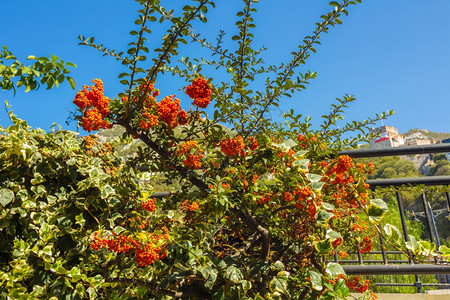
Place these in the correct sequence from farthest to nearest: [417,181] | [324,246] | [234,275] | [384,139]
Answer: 1. [384,139]
2. [417,181]
3. [234,275]
4. [324,246]

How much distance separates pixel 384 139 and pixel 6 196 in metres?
3.25

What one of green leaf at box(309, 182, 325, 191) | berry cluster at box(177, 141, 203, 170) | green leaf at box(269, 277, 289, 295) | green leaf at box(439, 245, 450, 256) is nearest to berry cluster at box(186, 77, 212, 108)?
berry cluster at box(177, 141, 203, 170)

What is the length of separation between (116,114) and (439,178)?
6.91ft

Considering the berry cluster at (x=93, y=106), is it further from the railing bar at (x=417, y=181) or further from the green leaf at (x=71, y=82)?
the railing bar at (x=417, y=181)

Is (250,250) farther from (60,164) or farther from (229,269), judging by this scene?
(60,164)

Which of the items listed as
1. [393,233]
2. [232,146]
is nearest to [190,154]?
[232,146]

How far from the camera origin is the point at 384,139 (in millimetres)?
3463

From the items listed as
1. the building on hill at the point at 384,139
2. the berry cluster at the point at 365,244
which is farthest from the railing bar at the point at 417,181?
the berry cluster at the point at 365,244

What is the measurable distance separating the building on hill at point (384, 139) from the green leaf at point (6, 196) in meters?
2.05

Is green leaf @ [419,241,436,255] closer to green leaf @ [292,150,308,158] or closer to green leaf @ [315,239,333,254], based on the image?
green leaf @ [315,239,333,254]

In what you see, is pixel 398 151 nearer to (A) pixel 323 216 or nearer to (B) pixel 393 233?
(B) pixel 393 233

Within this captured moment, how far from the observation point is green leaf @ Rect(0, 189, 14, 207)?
155 centimetres

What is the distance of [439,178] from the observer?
230 centimetres

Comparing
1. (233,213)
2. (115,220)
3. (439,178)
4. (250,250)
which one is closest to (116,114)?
(115,220)
